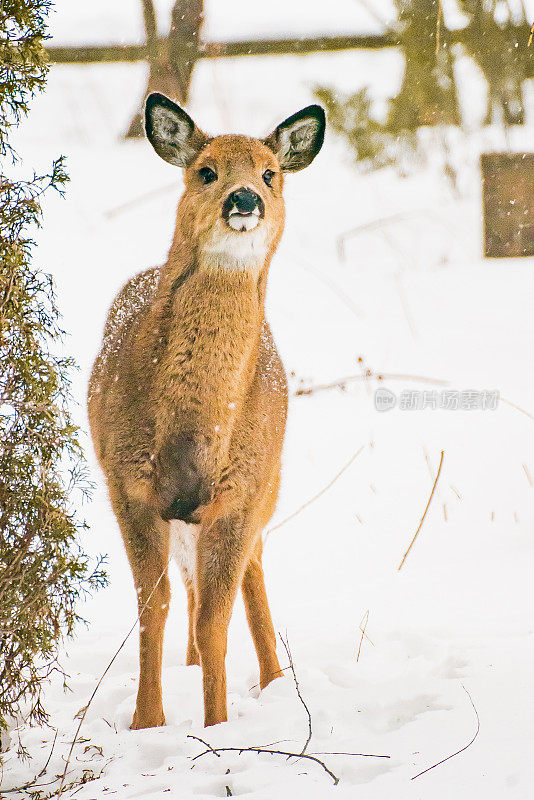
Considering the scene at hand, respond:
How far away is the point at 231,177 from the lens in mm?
3342

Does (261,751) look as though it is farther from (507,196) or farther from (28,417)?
(507,196)

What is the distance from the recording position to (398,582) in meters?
4.94

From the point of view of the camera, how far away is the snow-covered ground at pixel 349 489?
2945 mm

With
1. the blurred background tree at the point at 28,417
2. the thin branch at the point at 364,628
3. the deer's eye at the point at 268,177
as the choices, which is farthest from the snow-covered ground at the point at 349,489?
the deer's eye at the point at 268,177

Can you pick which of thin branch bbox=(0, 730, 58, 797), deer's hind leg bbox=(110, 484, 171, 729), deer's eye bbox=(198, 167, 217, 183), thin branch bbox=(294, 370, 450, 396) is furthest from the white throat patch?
thin branch bbox=(294, 370, 450, 396)

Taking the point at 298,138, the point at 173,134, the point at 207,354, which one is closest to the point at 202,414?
the point at 207,354

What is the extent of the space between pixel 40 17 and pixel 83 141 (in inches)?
317

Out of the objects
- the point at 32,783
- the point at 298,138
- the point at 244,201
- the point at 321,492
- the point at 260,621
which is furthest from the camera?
the point at 321,492

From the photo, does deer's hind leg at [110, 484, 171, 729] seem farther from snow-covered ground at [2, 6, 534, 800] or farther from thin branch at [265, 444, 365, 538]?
thin branch at [265, 444, 365, 538]

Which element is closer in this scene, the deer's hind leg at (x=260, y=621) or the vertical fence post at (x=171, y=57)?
the deer's hind leg at (x=260, y=621)

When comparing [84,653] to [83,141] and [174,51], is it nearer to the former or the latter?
[174,51]

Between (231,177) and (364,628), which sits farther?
(364,628)

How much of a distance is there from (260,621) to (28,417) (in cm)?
157

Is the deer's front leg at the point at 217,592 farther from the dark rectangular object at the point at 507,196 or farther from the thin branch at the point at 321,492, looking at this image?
the dark rectangular object at the point at 507,196
